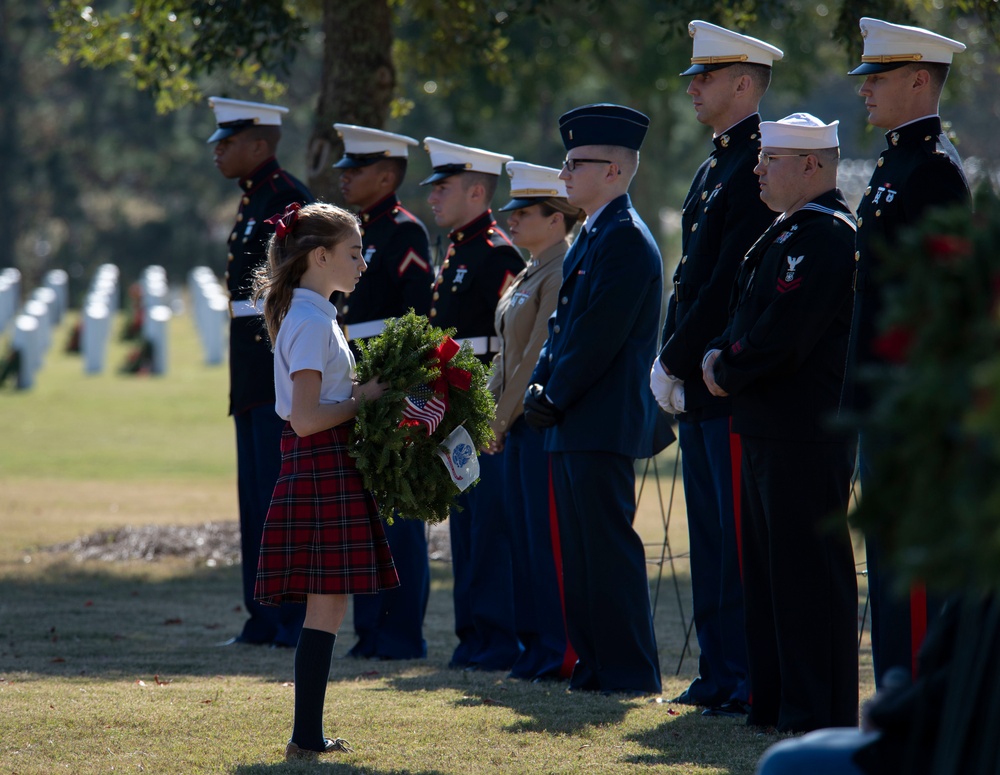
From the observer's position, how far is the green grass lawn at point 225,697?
4879 mm

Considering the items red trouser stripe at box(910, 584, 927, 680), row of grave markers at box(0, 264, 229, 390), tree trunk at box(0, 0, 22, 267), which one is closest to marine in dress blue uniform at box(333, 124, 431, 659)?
red trouser stripe at box(910, 584, 927, 680)

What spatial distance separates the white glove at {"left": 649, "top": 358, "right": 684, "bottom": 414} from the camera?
5723mm

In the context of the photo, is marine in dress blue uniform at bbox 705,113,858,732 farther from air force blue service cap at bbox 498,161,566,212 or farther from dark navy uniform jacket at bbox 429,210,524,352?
dark navy uniform jacket at bbox 429,210,524,352

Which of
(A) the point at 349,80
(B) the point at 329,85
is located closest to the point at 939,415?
(A) the point at 349,80

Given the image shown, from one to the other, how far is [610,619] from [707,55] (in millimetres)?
2423

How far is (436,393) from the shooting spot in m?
4.98

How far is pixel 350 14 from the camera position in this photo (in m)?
9.75

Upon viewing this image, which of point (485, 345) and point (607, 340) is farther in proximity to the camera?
point (485, 345)

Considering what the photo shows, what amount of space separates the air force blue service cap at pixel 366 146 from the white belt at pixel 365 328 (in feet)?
2.85

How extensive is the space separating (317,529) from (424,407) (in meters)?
0.56

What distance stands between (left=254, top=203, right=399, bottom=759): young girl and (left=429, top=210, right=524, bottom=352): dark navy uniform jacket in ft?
7.46

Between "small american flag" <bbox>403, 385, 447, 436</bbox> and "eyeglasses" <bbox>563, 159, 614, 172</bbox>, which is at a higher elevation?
"eyeglasses" <bbox>563, 159, 614, 172</bbox>

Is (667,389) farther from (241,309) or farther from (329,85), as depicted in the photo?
(329,85)

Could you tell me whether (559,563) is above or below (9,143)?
below
